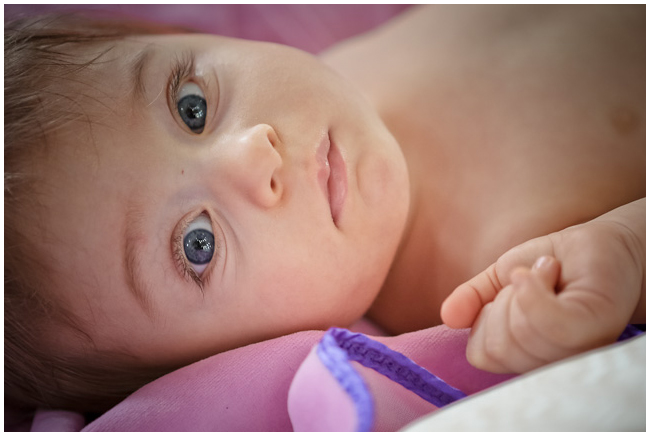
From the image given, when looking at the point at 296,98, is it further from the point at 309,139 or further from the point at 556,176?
the point at 556,176

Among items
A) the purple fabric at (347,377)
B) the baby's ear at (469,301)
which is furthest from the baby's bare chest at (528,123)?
the purple fabric at (347,377)

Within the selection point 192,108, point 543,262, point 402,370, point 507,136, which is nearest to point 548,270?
point 543,262

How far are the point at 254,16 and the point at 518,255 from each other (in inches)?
30.3

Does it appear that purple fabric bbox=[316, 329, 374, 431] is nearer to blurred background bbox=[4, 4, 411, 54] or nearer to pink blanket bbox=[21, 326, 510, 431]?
pink blanket bbox=[21, 326, 510, 431]

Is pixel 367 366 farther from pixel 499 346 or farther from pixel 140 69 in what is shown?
pixel 140 69

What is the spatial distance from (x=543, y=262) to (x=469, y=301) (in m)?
0.08

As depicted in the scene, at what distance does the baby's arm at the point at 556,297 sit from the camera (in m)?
0.53

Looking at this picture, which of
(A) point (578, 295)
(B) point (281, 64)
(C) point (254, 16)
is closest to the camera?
(A) point (578, 295)

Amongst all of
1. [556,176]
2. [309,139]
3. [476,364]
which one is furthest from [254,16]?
[476,364]

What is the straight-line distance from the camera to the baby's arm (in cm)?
53

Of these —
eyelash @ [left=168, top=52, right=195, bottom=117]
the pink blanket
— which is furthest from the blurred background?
the pink blanket

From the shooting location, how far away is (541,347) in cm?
54

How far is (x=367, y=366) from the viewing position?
0.61 metres

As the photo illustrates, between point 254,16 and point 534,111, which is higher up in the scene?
point 254,16
